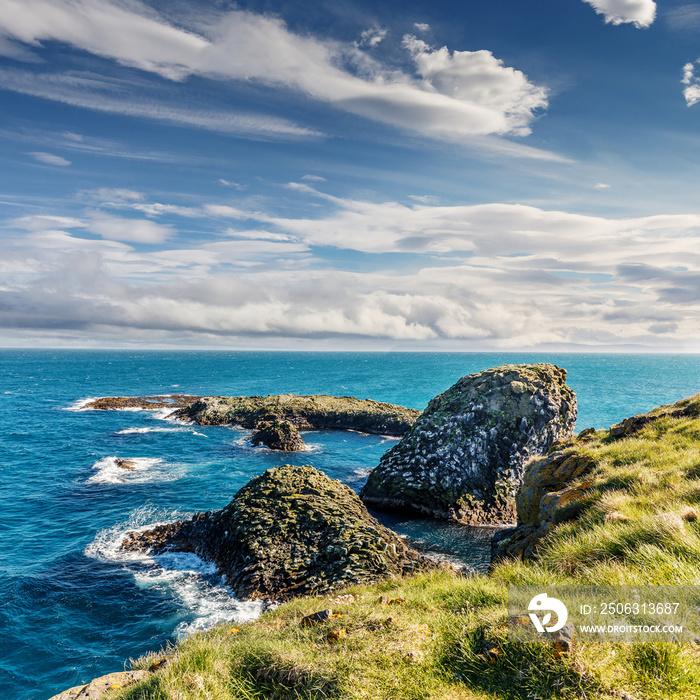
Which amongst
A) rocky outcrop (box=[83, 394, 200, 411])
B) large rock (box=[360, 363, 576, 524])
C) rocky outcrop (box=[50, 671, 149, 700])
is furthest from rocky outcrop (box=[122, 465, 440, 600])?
rocky outcrop (box=[83, 394, 200, 411])

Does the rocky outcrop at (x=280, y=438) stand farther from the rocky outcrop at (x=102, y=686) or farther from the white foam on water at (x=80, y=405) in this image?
the white foam on water at (x=80, y=405)

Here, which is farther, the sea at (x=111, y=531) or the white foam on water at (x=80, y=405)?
the white foam on water at (x=80, y=405)

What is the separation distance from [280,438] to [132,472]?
1739cm

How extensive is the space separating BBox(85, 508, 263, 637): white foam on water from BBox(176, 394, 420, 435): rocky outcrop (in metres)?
38.6

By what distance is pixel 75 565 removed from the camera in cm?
2230

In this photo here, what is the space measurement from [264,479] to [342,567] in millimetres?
9025

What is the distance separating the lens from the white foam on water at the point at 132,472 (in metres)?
37.1

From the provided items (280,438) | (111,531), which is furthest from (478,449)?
(280,438)

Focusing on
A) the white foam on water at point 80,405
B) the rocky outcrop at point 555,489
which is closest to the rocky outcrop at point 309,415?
the white foam on water at point 80,405

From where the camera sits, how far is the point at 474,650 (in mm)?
5945

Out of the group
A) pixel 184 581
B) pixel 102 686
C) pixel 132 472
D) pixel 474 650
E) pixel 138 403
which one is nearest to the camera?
pixel 474 650

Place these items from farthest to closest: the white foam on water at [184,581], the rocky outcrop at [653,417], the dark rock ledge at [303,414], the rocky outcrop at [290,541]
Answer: the dark rock ledge at [303,414] → the rocky outcrop at [290,541] → the white foam on water at [184,581] → the rocky outcrop at [653,417]

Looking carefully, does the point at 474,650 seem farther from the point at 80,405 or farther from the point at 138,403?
the point at 80,405

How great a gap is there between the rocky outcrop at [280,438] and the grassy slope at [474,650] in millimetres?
41273
